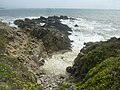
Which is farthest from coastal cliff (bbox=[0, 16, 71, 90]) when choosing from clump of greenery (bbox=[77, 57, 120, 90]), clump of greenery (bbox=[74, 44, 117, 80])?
clump of greenery (bbox=[77, 57, 120, 90])

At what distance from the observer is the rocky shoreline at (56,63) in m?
12.9

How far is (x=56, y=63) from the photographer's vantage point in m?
25.0

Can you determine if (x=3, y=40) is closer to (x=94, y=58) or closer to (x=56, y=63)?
(x=56, y=63)

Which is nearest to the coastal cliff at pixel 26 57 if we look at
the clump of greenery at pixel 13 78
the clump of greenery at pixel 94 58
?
the clump of greenery at pixel 13 78

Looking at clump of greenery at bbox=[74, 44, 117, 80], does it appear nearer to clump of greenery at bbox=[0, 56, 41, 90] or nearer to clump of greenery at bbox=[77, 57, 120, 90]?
clump of greenery at bbox=[0, 56, 41, 90]

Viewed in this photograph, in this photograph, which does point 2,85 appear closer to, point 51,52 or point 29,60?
point 29,60

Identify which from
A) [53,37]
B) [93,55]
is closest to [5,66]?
[93,55]

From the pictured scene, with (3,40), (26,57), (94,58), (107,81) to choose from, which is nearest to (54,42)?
(26,57)

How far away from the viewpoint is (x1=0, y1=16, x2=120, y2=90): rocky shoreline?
12.9m

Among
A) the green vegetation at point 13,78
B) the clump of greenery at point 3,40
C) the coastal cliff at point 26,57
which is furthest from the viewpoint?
the clump of greenery at point 3,40

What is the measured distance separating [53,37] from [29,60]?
10.3m

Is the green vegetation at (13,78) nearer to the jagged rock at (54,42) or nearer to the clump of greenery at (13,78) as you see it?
the clump of greenery at (13,78)

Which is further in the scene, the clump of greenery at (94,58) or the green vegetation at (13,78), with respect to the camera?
the clump of greenery at (94,58)

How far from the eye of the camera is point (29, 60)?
2248 centimetres
